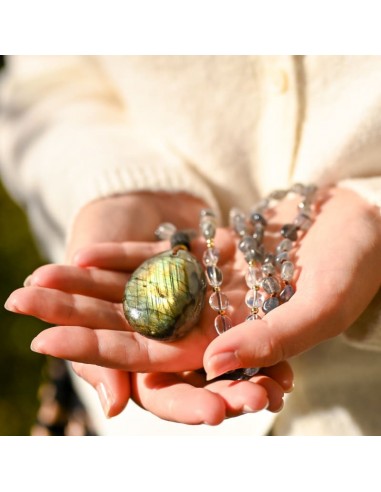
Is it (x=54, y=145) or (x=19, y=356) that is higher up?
Result: (x=54, y=145)

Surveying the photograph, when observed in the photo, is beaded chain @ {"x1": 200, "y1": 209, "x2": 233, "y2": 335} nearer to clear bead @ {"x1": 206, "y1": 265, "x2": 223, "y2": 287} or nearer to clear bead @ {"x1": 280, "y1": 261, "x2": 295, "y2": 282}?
clear bead @ {"x1": 206, "y1": 265, "x2": 223, "y2": 287}

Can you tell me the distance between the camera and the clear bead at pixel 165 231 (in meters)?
1.09

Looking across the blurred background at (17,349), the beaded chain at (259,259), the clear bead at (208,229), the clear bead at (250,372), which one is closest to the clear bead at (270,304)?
the beaded chain at (259,259)

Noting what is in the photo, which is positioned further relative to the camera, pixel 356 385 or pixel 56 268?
pixel 356 385

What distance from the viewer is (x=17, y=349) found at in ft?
6.85

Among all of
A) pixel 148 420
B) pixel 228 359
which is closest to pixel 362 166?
pixel 228 359

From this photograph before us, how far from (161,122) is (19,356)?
4.02 ft

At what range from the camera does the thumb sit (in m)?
0.71

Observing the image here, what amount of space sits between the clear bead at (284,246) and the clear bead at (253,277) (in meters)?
0.07

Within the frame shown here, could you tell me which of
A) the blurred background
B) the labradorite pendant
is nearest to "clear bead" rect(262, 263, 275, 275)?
the labradorite pendant

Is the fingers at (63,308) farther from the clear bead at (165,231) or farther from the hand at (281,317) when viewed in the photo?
the clear bead at (165,231)

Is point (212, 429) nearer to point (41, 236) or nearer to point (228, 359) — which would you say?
point (228, 359)

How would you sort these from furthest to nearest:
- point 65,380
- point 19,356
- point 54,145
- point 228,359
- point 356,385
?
point 19,356, point 65,380, point 54,145, point 356,385, point 228,359

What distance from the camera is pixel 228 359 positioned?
70 centimetres
